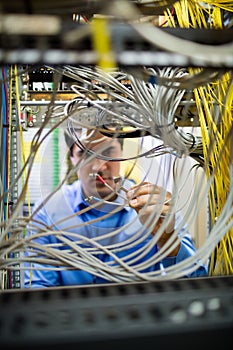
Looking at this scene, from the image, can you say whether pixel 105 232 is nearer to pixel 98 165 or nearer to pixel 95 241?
pixel 98 165

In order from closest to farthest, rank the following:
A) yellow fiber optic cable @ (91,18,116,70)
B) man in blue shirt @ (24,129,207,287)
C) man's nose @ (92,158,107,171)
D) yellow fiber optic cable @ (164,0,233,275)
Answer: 1. yellow fiber optic cable @ (91,18,116,70)
2. man in blue shirt @ (24,129,207,287)
3. yellow fiber optic cable @ (164,0,233,275)
4. man's nose @ (92,158,107,171)

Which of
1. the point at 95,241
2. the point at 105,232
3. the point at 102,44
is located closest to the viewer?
the point at 102,44

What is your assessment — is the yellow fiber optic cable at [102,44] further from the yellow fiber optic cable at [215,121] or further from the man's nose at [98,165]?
the man's nose at [98,165]

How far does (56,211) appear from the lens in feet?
5.08

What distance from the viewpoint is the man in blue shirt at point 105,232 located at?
0.50 meters

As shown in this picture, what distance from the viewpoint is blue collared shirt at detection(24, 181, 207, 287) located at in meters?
0.52

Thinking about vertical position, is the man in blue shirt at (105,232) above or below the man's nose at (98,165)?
below

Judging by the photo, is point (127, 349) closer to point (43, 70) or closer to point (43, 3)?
point (43, 3)

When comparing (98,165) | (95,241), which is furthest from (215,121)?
(98,165)

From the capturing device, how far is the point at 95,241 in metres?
0.57

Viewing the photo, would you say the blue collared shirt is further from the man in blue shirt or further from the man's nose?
the man's nose

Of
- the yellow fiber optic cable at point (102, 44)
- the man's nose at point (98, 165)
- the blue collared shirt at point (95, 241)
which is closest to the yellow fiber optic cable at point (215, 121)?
the blue collared shirt at point (95, 241)

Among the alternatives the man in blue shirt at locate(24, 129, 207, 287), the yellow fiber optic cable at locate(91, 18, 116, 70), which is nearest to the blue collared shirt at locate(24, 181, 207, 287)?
the man in blue shirt at locate(24, 129, 207, 287)

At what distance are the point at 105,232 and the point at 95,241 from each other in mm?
752
